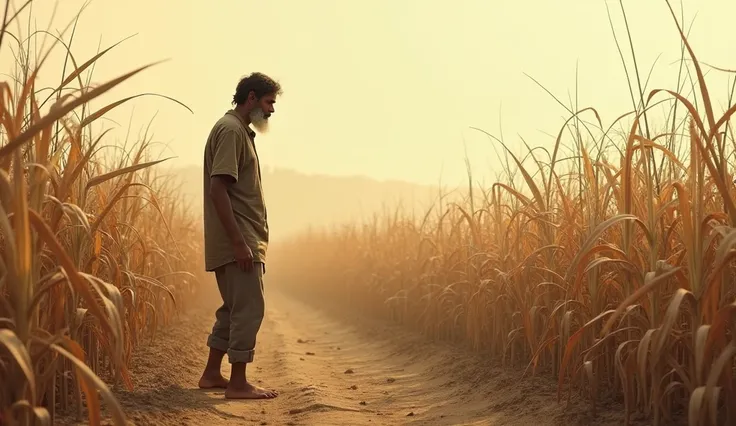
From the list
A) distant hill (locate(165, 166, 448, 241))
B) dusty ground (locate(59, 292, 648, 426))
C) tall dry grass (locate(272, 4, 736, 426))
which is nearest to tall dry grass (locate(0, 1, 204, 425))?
dusty ground (locate(59, 292, 648, 426))

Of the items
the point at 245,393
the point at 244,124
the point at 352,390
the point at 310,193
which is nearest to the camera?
the point at 245,393

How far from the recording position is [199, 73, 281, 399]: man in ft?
12.2

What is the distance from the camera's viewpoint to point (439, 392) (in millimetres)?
4309

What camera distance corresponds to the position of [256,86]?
402 centimetres

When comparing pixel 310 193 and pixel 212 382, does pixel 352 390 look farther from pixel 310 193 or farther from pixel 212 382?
pixel 310 193

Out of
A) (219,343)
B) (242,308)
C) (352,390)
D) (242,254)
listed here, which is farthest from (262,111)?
(352,390)

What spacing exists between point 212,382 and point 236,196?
3.63 feet

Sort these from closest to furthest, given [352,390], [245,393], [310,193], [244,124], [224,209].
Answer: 1. [224,209]
2. [245,393]
3. [244,124]
4. [352,390]
5. [310,193]

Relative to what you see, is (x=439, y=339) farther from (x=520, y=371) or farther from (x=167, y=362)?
(x=167, y=362)

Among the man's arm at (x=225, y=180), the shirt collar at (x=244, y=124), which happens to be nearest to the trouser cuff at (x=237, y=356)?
the man's arm at (x=225, y=180)

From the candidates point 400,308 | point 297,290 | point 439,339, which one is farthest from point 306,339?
point 297,290

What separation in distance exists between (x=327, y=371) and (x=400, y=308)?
228 centimetres

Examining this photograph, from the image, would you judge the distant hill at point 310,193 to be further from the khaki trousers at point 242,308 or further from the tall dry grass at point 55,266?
the tall dry grass at point 55,266

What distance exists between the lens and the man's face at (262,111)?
4.01 meters
